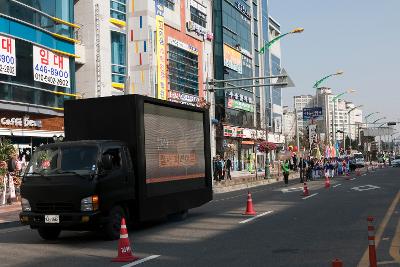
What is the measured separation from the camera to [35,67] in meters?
29.9

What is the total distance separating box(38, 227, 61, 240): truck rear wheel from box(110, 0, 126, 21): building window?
2865 cm

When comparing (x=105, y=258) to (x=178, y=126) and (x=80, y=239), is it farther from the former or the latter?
(x=178, y=126)

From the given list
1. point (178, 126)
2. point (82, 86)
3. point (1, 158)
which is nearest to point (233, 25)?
point (82, 86)

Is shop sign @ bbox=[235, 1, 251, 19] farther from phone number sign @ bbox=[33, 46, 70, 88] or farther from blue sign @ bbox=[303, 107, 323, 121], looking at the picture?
phone number sign @ bbox=[33, 46, 70, 88]

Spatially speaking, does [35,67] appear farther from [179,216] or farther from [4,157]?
[179,216]

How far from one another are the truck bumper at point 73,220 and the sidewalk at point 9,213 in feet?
16.4

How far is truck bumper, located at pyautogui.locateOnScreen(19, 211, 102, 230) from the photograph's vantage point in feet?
36.9

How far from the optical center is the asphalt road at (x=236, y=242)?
30.7ft

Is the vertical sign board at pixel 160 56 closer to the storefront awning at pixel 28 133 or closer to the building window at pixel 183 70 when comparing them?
the building window at pixel 183 70

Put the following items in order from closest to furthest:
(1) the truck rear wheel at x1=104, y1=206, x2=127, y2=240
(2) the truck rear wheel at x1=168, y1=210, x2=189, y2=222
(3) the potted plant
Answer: (1) the truck rear wheel at x1=104, y1=206, x2=127, y2=240 < (2) the truck rear wheel at x1=168, y1=210, x2=189, y2=222 < (3) the potted plant

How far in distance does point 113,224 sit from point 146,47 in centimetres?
3414

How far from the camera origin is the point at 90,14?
36.1 m

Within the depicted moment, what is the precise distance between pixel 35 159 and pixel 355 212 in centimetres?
929

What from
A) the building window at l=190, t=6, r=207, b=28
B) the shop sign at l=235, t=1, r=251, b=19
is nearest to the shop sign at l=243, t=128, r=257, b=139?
the building window at l=190, t=6, r=207, b=28
